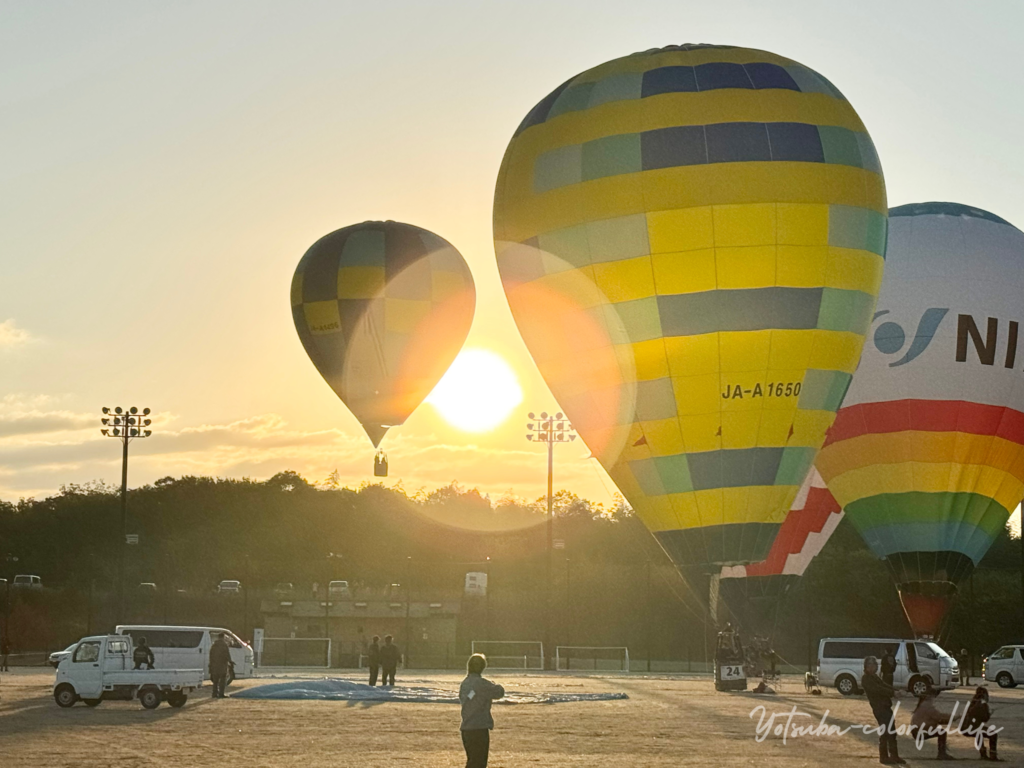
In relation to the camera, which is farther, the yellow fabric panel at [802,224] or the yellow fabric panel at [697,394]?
the yellow fabric panel at [802,224]

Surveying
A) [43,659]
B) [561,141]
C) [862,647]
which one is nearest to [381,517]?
[43,659]

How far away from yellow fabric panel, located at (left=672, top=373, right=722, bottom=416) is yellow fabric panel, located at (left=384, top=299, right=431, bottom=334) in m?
15.2

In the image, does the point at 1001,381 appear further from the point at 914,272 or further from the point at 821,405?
the point at 821,405

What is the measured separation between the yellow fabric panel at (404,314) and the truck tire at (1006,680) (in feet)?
79.5

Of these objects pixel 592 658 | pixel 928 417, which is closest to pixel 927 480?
pixel 928 417

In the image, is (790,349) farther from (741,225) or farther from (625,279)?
(625,279)

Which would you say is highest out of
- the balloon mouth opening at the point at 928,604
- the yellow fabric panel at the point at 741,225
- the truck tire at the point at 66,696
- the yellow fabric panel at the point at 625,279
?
the yellow fabric panel at the point at 741,225

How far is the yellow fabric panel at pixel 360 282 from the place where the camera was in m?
39.5

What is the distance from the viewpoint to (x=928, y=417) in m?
36.7

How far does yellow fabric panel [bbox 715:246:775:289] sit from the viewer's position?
25.9 metres

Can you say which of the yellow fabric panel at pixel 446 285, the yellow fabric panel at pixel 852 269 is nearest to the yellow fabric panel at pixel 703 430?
the yellow fabric panel at pixel 852 269

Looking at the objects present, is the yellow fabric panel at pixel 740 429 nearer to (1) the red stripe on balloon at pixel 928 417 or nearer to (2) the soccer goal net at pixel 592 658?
(1) the red stripe on balloon at pixel 928 417

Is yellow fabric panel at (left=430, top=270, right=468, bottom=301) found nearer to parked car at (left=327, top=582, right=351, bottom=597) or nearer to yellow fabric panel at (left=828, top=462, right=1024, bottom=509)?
yellow fabric panel at (left=828, top=462, right=1024, bottom=509)

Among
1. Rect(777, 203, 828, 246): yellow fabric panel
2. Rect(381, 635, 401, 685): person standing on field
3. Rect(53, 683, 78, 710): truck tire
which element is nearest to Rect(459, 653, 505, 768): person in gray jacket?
Rect(777, 203, 828, 246): yellow fabric panel
